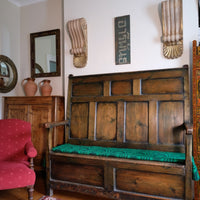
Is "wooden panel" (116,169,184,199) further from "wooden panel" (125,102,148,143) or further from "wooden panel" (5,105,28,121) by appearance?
"wooden panel" (5,105,28,121)

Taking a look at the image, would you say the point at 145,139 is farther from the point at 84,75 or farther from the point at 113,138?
the point at 84,75

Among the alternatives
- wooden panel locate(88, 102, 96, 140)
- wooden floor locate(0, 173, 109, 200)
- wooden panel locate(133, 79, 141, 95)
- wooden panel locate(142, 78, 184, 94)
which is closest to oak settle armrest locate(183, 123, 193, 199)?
wooden panel locate(142, 78, 184, 94)

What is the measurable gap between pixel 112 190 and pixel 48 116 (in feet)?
4.59

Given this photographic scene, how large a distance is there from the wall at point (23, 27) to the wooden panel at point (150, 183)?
1804 millimetres

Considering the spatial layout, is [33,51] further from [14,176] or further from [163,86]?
[163,86]

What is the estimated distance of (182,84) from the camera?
2232 mm

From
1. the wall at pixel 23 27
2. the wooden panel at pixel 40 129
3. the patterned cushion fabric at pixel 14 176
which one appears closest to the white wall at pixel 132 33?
the wall at pixel 23 27

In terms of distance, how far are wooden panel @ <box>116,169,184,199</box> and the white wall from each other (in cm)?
132

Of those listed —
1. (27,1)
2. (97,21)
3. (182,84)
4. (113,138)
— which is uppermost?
(27,1)

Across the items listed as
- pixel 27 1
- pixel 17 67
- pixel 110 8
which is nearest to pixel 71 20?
pixel 110 8

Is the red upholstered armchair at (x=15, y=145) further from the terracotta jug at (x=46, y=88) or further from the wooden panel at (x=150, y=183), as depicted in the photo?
the wooden panel at (x=150, y=183)

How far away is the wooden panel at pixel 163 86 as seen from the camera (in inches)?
88.4

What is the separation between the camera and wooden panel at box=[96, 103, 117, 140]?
→ 2447 millimetres

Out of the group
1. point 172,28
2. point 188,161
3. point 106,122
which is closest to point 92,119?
point 106,122
